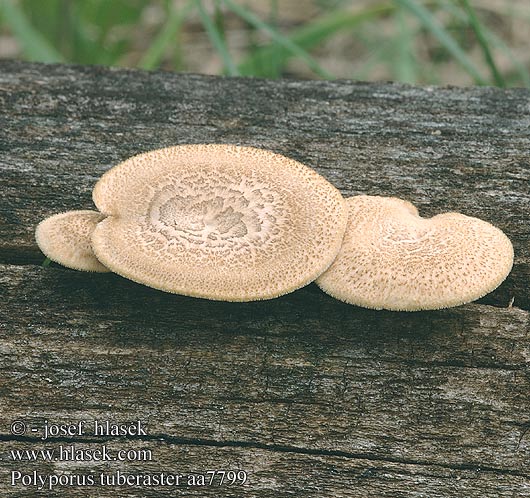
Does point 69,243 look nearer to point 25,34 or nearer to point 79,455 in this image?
point 79,455

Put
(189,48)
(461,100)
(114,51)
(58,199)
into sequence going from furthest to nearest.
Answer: (189,48) < (114,51) < (461,100) < (58,199)

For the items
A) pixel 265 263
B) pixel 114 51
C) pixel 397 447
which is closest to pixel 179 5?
pixel 114 51

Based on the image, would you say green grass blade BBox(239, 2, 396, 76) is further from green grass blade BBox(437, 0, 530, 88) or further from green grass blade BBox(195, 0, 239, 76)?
green grass blade BBox(195, 0, 239, 76)

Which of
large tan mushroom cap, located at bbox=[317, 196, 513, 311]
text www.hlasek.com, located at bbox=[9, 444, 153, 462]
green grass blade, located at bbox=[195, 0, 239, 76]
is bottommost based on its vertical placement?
text www.hlasek.com, located at bbox=[9, 444, 153, 462]

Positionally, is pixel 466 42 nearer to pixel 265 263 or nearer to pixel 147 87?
pixel 147 87

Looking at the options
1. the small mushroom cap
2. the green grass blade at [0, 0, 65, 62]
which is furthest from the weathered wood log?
the green grass blade at [0, 0, 65, 62]

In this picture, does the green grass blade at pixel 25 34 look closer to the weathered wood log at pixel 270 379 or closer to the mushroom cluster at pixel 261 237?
the weathered wood log at pixel 270 379

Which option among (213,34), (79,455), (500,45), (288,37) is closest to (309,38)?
(288,37)
